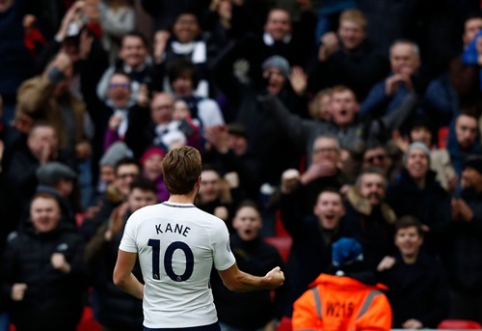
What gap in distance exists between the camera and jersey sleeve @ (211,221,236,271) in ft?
23.0

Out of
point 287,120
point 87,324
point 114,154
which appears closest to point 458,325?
point 287,120

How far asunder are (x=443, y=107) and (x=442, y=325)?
353 cm

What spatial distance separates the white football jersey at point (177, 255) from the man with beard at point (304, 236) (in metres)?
3.52

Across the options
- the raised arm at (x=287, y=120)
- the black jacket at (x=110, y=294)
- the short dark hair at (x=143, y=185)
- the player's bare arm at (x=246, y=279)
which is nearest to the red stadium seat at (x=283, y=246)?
the raised arm at (x=287, y=120)

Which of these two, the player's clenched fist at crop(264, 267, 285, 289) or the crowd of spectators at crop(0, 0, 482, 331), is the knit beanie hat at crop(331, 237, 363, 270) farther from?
the player's clenched fist at crop(264, 267, 285, 289)

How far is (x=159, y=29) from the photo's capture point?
51.6 feet

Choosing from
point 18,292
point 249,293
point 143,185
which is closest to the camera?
point 249,293

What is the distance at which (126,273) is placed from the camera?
23.4 ft

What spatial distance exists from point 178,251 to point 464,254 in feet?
16.7

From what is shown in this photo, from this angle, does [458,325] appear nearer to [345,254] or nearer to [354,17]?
[345,254]

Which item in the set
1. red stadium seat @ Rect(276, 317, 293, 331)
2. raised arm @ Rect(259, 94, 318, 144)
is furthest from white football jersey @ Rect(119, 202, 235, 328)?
raised arm @ Rect(259, 94, 318, 144)

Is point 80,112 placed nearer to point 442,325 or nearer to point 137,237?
point 442,325

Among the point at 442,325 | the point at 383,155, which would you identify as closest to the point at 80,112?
the point at 383,155

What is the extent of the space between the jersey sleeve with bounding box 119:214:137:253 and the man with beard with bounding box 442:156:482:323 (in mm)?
5077
